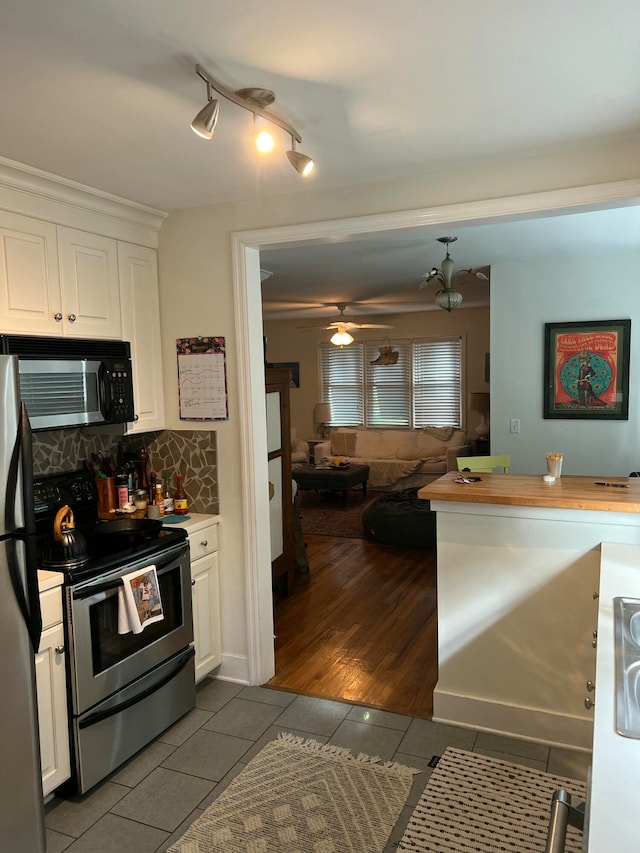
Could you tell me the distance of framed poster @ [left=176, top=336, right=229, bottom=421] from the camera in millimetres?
3160

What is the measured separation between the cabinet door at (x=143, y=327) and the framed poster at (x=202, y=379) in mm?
128

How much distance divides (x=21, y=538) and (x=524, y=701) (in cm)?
216

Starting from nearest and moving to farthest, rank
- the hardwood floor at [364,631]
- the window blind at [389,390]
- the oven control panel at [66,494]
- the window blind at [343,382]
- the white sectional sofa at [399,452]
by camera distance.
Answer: the oven control panel at [66,494] < the hardwood floor at [364,631] < the white sectional sofa at [399,452] < the window blind at [389,390] < the window blind at [343,382]

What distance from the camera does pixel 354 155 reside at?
8.11ft

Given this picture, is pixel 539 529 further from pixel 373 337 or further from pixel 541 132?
pixel 373 337

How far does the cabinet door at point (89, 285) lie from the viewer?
2.76 metres

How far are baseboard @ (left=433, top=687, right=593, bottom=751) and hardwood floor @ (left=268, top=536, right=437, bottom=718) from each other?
13 cm

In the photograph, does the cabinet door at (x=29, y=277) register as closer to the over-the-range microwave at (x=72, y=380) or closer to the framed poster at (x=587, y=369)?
the over-the-range microwave at (x=72, y=380)

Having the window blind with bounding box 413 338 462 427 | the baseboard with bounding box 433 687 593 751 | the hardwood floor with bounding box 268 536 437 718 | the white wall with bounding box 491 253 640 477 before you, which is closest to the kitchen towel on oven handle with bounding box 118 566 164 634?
the hardwood floor with bounding box 268 536 437 718

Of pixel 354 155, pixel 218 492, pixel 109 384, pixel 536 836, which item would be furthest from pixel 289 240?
pixel 536 836

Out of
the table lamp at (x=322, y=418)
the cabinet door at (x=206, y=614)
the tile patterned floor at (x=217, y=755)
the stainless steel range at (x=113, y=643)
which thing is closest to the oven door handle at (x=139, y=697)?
the stainless steel range at (x=113, y=643)

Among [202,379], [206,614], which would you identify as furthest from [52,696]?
[202,379]

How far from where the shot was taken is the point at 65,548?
7.86 ft

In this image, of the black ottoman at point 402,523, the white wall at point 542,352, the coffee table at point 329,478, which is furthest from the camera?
the coffee table at point 329,478
